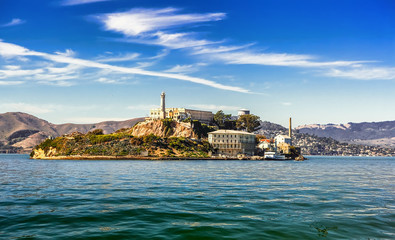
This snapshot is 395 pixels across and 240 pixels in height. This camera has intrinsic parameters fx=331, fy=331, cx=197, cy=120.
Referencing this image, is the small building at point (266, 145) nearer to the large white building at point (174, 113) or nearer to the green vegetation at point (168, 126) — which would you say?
the large white building at point (174, 113)

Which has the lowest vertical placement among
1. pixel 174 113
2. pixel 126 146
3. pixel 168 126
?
pixel 126 146

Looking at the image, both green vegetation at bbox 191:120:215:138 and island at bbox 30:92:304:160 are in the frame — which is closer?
island at bbox 30:92:304:160

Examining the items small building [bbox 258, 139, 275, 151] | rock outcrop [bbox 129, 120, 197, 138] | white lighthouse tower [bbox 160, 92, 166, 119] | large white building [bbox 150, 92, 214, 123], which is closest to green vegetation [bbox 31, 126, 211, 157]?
rock outcrop [bbox 129, 120, 197, 138]

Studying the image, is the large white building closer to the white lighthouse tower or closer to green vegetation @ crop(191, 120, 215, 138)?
the white lighthouse tower

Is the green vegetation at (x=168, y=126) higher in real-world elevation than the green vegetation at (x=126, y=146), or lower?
higher

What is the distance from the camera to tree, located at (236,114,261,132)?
19488 centimetres

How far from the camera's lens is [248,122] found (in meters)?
195

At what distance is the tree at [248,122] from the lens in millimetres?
194875

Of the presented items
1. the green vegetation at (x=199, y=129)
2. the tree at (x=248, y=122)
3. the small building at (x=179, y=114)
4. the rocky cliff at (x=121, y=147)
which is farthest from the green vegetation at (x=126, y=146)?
the tree at (x=248, y=122)

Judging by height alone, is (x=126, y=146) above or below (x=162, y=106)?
below

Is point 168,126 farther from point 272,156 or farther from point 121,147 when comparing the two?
point 272,156

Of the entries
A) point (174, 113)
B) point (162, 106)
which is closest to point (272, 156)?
point (174, 113)

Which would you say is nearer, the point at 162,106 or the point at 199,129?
the point at 199,129

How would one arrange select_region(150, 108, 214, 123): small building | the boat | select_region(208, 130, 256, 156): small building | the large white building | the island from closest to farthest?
the island < the boat < select_region(208, 130, 256, 156): small building < the large white building < select_region(150, 108, 214, 123): small building
